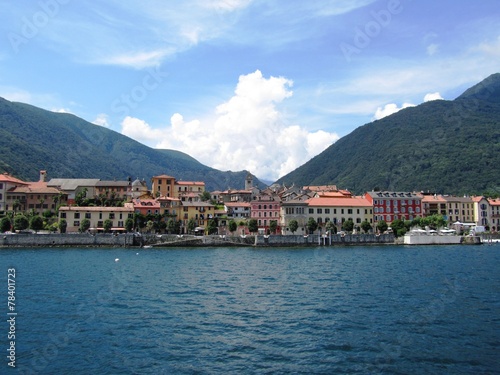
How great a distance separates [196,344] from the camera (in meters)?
20.3

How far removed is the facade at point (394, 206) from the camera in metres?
99.1

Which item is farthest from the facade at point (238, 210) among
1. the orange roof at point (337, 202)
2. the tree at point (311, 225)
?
the tree at point (311, 225)

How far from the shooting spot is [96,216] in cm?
8762

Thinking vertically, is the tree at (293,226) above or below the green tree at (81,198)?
below

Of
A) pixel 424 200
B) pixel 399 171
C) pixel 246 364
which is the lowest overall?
pixel 246 364

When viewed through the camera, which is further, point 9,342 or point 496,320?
point 496,320

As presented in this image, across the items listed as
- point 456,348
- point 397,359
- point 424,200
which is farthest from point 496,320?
point 424,200

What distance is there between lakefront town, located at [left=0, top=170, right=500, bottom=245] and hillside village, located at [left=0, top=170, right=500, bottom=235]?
6.9 inches

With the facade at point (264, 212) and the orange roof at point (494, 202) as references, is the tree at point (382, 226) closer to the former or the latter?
the facade at point (264, 212)

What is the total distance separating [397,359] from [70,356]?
13.5 m

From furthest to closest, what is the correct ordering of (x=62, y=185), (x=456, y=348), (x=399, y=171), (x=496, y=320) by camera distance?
(x=399, y=171), (x=62, y=185), (x=496, y=320), (x=456, y=348)

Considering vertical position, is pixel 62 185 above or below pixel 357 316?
above

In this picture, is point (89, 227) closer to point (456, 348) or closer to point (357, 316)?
point (357, 316)

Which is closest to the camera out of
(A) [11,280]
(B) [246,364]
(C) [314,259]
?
Result: (B) [246,364]
